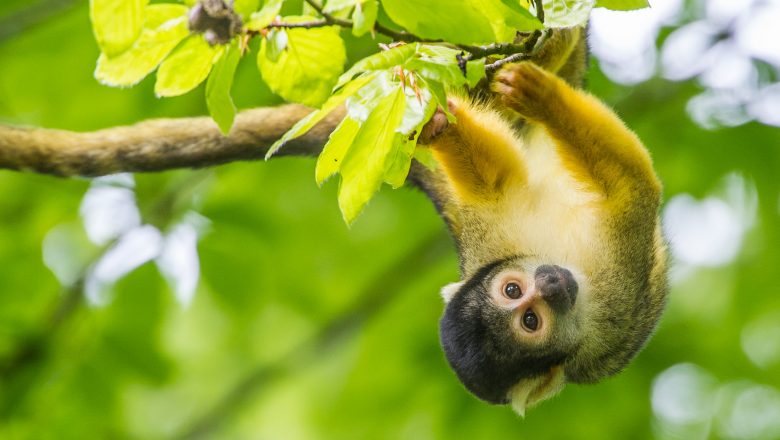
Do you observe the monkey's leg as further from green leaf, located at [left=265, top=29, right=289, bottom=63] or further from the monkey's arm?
green leaf, located at [left=265, top=29, right=289, bottom=63]

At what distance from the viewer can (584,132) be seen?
350 centimetres

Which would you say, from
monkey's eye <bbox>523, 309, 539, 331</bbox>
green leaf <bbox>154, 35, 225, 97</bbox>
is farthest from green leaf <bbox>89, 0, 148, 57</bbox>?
monkey's eye <bbox>523, 309, 539, 331</bbox>

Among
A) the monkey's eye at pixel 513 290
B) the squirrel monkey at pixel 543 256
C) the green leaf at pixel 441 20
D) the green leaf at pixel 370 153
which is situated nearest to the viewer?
the green leaf at pixel 441 20

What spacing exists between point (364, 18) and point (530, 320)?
7.56ft

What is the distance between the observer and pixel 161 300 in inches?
212

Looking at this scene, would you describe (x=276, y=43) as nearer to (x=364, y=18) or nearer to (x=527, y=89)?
(x=364, y=18)

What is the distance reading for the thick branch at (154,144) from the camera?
3588 mm

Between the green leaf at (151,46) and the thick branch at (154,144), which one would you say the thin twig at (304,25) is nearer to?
the green leaf at (151,46)

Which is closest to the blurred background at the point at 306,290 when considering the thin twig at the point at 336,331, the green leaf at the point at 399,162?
the thin twig at the point at 336,331

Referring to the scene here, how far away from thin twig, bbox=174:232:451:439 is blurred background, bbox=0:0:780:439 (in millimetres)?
15

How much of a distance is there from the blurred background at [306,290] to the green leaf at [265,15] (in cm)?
286

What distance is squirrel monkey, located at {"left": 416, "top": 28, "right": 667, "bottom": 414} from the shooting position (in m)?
3.73

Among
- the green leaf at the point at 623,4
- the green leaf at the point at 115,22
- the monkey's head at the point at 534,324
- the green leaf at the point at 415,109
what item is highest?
the green leaf at the point at 115,22

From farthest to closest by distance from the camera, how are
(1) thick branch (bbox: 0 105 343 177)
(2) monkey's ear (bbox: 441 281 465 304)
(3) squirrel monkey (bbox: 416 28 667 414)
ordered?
(2) monkey's ear (bbox: 441 281 465 304) < (3) squirrel monkey (bbox: 416 28 667 414) < (1) thick branch (bbox: 0 105 343 177)
